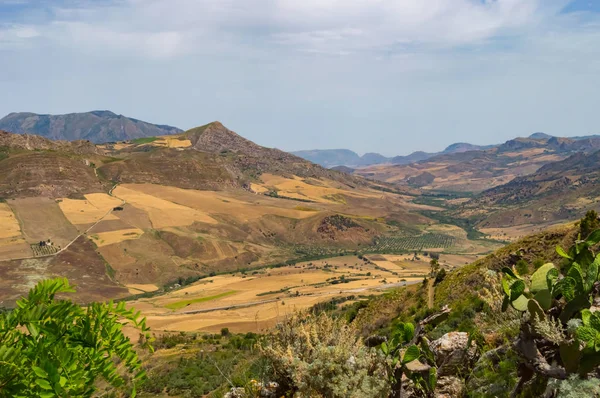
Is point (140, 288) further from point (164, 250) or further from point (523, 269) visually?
point (523, 269)

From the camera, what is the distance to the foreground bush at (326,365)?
20.7 ft

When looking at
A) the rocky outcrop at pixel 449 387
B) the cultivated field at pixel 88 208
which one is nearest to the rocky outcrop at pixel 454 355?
the rocky outcrop at pixel 449 387

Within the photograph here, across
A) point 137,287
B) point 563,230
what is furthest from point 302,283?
point 563,230

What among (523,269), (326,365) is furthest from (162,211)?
(326,365)

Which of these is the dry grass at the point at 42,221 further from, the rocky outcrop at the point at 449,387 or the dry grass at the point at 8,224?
the rocky outcrop at the point at 449,387

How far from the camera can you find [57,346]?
339cm

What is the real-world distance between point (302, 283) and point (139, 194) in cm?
11189

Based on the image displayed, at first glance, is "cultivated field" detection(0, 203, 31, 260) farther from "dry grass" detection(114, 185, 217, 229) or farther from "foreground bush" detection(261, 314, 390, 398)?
"foreground bush" detection(261, 314, 390, 398)

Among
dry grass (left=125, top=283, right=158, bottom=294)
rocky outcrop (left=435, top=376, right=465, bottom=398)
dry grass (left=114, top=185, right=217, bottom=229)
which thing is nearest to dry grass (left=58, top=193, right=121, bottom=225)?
dry grass (left=114, top=185, right=217, bottom=229)

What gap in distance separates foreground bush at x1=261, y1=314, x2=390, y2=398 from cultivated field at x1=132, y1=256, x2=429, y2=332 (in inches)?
2041

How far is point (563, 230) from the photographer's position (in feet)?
94.0

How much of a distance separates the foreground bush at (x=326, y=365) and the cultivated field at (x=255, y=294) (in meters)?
51.8

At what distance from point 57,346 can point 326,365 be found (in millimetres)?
4224

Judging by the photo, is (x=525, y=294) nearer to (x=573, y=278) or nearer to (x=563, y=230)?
(x=573, y=278)
